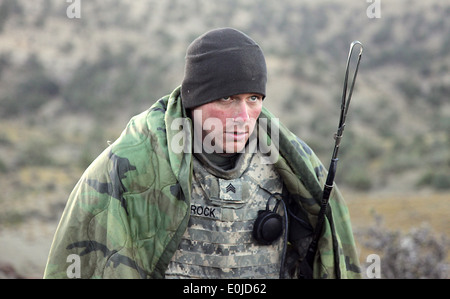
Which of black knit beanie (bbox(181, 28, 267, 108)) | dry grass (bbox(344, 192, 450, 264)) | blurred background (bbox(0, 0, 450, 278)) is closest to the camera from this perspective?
black knit beanie (bbox(181, 28, 267, 108))

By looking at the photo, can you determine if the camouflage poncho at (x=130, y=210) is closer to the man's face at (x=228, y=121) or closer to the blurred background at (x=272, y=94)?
the man's face at (x=228, y=121)

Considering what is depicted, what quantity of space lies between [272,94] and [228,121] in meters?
16.1

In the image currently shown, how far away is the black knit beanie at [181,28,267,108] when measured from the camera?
2518 mm

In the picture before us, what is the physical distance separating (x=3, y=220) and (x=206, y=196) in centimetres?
728

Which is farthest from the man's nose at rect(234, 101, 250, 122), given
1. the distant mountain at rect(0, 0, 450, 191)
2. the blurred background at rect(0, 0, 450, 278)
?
the distant mountain at rect(0, 0, 450, 191)

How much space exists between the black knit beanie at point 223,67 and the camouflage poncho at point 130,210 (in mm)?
194

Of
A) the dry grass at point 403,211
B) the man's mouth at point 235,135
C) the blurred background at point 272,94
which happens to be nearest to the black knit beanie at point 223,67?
the man's mouth at point 235,135

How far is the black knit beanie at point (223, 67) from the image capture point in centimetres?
252

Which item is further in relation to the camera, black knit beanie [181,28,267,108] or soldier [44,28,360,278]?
black knit beanie [181,28,267,108]

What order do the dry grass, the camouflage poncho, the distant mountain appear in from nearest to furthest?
the camouflage poncho → the dry grass → the distant mountain

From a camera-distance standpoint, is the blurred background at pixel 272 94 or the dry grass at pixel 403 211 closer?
the dry grass at pixel 403 211

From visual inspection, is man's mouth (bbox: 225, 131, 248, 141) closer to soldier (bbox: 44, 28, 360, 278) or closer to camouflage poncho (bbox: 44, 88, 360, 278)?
soldier (bbox: 44, 28, 360, 278)

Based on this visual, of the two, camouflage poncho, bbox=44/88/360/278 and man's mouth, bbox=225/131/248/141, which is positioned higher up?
man's mouth, bbox=225/131/248/141

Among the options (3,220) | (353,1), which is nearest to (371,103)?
(353,1)
